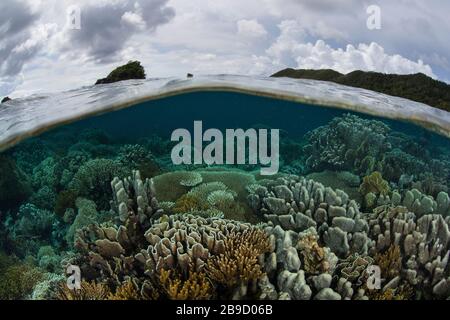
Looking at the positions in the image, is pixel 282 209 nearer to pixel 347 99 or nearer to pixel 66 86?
pixel 347 99

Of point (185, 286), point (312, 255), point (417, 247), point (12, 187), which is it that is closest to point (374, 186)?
point (417, 247)

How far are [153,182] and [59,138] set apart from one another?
6.39 ft

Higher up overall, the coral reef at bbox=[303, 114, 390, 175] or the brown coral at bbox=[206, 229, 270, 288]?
the coral reef at bbox=[303, 114, 390, 175]

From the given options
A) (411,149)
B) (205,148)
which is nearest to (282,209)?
(205,148)

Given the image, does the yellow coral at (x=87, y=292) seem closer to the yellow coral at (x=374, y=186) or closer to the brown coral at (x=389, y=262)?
the brown coral at (x=389, y=262)

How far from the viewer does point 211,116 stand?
9.16 m

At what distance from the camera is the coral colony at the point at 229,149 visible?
848 centimetres

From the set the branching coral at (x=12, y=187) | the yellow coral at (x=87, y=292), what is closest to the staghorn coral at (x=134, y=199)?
the yellow coral at (x=87, y=292)

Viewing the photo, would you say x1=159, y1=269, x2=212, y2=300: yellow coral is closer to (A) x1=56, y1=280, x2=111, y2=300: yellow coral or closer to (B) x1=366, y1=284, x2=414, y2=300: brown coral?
(A) x1=56, y1=280, x2=111, y2=300: yellow coral

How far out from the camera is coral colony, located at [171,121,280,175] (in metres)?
8.48

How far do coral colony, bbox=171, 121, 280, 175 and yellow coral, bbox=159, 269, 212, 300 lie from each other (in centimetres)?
196

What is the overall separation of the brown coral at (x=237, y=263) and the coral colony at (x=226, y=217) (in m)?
0.02

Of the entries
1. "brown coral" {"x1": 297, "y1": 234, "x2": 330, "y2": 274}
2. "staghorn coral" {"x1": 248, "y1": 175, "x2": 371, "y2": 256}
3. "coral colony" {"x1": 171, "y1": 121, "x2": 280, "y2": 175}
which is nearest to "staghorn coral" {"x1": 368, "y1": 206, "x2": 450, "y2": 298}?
"staghorn coral" {"x1": 248, "y1": 175, "x2": 371, "y2": 256}

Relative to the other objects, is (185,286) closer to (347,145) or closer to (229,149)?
(229,149)
